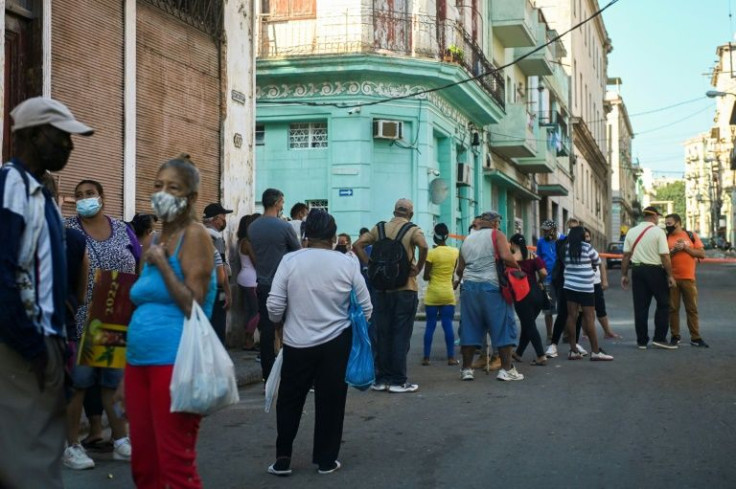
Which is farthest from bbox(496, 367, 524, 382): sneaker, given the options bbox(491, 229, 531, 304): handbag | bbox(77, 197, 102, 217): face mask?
bbox(77, 197, 102, 217): face mask

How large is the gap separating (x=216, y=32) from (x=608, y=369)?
682 centimetres

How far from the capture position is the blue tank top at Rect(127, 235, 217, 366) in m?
4.23

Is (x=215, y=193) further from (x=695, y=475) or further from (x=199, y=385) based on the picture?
(x=199, y=385)

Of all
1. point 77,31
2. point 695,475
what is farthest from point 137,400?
point 77,31

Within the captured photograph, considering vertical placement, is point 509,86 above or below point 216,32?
above

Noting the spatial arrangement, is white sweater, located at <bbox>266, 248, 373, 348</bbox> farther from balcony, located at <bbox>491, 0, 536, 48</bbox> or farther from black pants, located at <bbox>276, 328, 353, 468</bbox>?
balcony, located at <bbox>491, 0, 536, 48</bbox>

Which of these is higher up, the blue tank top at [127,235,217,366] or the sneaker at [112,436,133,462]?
the blue tank top at [127,235,217,366]

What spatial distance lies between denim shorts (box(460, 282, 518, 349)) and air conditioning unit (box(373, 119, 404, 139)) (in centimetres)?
1150

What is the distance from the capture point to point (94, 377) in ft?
21.5

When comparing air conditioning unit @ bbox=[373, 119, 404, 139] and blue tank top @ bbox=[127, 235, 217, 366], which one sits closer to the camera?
blue tank top @ bbox=[127, 235, 217, 366]

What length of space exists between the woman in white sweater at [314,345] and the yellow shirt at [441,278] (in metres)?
5.89

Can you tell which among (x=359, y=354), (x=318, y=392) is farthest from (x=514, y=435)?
(x=318, y=392)

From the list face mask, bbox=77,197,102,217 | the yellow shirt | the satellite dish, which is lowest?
the yellow shirt

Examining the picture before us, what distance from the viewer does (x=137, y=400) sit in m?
4.29
